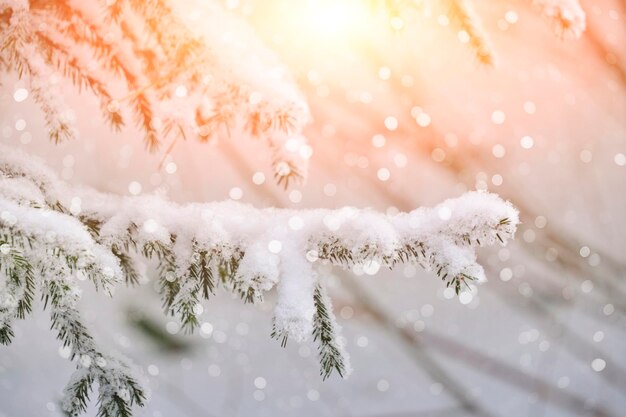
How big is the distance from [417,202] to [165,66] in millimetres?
2395

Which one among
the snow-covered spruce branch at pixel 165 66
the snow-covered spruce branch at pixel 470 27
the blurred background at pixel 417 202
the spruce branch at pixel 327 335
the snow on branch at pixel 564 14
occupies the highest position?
the blurred background at pixel 417 202

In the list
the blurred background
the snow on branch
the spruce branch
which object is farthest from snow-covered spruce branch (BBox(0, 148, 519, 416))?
the blurred background

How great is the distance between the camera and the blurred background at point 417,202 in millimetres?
2838

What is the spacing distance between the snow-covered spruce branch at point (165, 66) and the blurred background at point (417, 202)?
177cm

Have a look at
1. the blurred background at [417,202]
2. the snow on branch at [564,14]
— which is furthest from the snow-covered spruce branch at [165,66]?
the blurred background at [417,202]

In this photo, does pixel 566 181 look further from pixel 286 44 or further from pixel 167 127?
pixel 167 127

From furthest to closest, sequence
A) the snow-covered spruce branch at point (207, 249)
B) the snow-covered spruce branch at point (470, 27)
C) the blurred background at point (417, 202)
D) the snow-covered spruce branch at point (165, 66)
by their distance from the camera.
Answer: the blurred background at point (417, 202), the snow-covered spruce branch at point (470, 27), the snow-covered spruce branch at point (165, 66), the snow-covered spruce branch at point (207, 249)

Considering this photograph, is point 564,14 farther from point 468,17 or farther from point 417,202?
point 417,202

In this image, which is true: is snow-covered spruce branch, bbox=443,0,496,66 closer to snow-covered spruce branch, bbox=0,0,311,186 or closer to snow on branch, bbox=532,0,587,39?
snow on branch, bbox=532,0,587,39

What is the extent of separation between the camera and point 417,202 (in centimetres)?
305

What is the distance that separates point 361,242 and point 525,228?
9.44ft

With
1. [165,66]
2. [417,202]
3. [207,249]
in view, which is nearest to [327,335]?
[207,249]

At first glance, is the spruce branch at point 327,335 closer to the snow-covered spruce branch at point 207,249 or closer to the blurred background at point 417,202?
the snow-covered spruce branch at point 207,249

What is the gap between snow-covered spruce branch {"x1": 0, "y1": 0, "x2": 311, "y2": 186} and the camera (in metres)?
0.72
